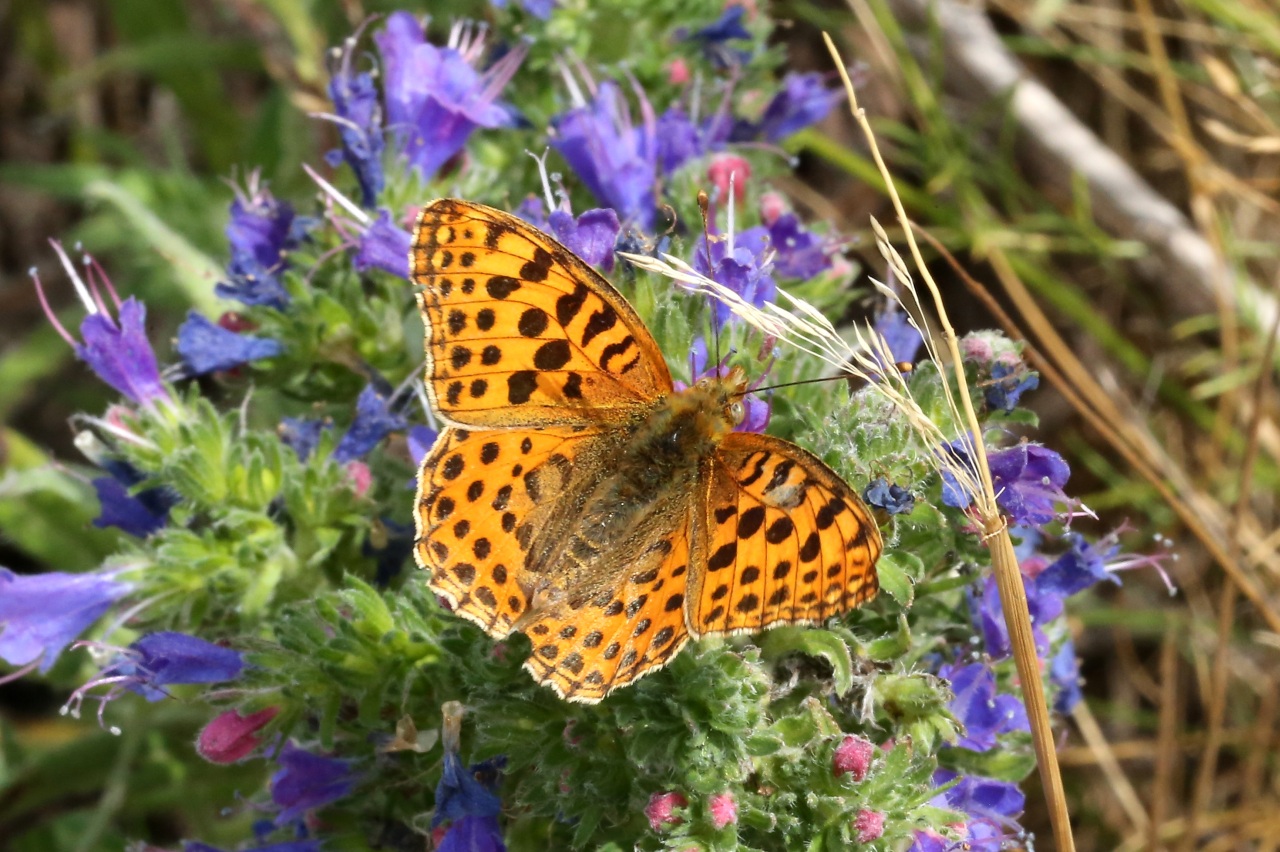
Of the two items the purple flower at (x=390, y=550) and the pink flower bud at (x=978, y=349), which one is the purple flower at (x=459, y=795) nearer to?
the purple flower at (x=390, y=550)

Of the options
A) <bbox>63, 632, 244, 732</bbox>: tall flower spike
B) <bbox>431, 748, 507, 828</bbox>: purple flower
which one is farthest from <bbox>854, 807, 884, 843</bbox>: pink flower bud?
<bbox>63, 632, 244, 732</bbox>: tall flower spike

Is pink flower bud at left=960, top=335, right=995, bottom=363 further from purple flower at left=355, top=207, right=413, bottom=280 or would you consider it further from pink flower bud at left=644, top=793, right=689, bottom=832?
purple flower at left=355, top=207, right=413, bottom=280

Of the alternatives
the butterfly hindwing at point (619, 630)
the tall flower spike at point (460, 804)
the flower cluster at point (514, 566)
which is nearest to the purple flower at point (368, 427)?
the flower cluster at point (514, 566)

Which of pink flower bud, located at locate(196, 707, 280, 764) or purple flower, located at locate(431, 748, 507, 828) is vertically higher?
purple flower, located at locate(431, 748, 507, 828)

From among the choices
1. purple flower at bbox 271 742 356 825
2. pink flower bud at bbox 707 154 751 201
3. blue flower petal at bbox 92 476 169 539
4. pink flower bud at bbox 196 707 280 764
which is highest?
pink flower bud at bbox 707 154 751 201

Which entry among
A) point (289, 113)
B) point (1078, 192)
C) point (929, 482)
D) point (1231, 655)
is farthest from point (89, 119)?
point (1231, 655)

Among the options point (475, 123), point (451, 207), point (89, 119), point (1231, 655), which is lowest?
point (1231, 655)

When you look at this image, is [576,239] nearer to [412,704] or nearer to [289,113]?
[412,704]
